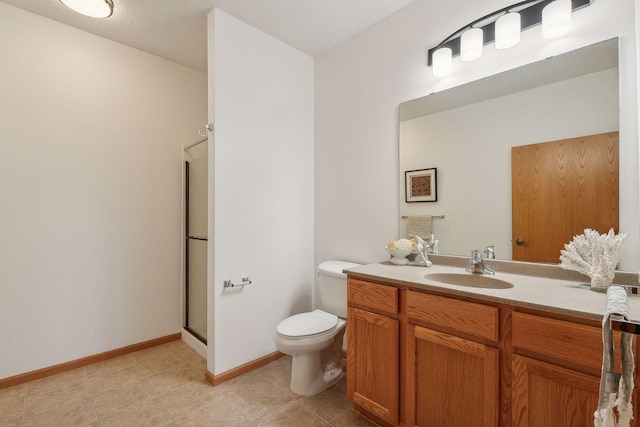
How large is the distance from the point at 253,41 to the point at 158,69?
1.07 metres

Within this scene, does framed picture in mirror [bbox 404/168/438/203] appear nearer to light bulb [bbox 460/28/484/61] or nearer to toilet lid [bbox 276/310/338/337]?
light bulb [bbox 460/28/484/61]

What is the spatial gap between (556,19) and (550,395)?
1.67 metres

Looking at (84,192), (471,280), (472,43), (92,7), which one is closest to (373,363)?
(471,280)

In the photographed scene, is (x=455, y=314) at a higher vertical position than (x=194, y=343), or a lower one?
higher

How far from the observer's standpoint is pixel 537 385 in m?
1.04

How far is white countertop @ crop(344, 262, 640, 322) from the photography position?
0.98m

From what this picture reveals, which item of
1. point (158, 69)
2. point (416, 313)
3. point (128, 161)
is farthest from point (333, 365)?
point (158, 69)

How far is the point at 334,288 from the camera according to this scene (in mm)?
2113

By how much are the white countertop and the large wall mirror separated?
21cm

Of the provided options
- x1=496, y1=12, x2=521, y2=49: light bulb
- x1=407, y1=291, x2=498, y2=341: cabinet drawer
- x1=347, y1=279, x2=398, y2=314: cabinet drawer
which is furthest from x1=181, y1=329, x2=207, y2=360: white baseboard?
x1=496, y1=12, x2=521, y2=49: light bulb

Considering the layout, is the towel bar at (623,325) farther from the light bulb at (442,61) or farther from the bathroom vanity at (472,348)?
the light bulb at (442,61)

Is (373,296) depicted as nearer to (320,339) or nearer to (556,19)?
(320,339)

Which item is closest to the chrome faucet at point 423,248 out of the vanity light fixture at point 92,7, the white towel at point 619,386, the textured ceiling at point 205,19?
the white towel at point 619,386

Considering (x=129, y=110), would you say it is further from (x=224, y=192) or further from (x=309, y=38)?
(x=309, y=38)
